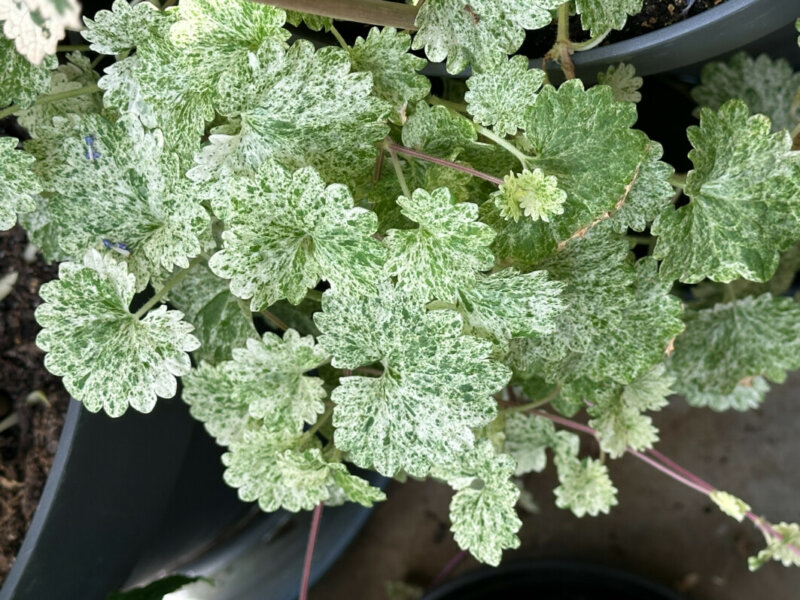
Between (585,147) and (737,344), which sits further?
(737,344)

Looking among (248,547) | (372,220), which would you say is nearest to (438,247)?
(372,220)

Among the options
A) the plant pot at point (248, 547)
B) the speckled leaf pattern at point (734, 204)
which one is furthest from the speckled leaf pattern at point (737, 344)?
the plant pot at point (248, 547)

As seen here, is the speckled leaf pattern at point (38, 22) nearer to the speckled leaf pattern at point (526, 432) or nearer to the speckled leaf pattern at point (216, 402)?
the speckled leaf pattern at point (216, 402)

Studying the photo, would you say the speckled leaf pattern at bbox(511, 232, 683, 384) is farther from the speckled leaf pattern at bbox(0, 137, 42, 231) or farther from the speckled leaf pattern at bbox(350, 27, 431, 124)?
the speckled leaf pattern at bbox(0, 137, 42, 231)

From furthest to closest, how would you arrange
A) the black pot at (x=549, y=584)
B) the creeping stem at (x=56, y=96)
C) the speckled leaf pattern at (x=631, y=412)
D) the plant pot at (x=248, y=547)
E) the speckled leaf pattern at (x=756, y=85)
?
1. the black pot at (x=549, y=584)
2. the plant pot at (x=248, y=547)
3. the speckled leaf pattern at (x=756, y=85)
4. the speckled leaf pattern at (x=631, y=412)
5. the creeping stem at (x=56, y=96)

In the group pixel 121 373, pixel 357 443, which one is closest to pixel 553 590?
pixel 357 443

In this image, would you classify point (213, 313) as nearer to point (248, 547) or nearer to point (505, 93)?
point (505, 93)
